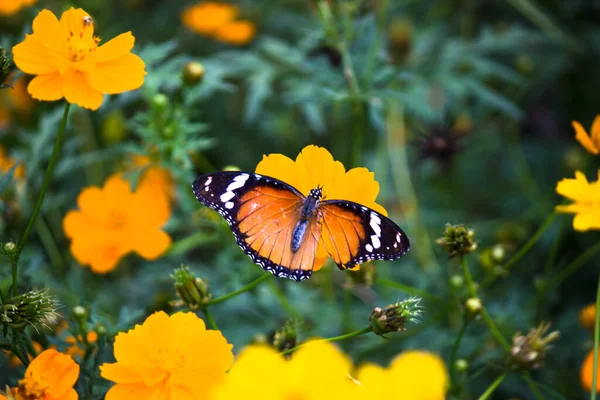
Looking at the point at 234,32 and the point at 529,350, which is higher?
the point at 234,32

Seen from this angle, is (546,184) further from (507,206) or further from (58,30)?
(58,30)

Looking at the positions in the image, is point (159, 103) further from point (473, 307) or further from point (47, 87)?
point (473, 307)

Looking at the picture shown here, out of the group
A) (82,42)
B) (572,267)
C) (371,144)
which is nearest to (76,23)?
(82,42)

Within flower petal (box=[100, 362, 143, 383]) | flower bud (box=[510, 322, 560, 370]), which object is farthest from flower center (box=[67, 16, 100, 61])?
flower bud (box=[510, 322, 560, 370])

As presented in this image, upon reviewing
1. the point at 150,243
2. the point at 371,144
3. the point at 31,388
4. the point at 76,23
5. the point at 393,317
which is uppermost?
the point at 371,144

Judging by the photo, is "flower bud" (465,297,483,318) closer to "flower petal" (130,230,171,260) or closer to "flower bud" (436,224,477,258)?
"flower bud" (436,224,477,258)

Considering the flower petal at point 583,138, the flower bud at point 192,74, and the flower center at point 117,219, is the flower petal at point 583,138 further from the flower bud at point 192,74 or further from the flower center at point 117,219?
the flower center at point 117,219

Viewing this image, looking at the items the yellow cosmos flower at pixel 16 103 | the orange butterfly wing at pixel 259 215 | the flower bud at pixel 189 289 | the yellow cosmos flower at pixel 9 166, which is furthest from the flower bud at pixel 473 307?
the yellow cosmos flower at pixel 16 103
